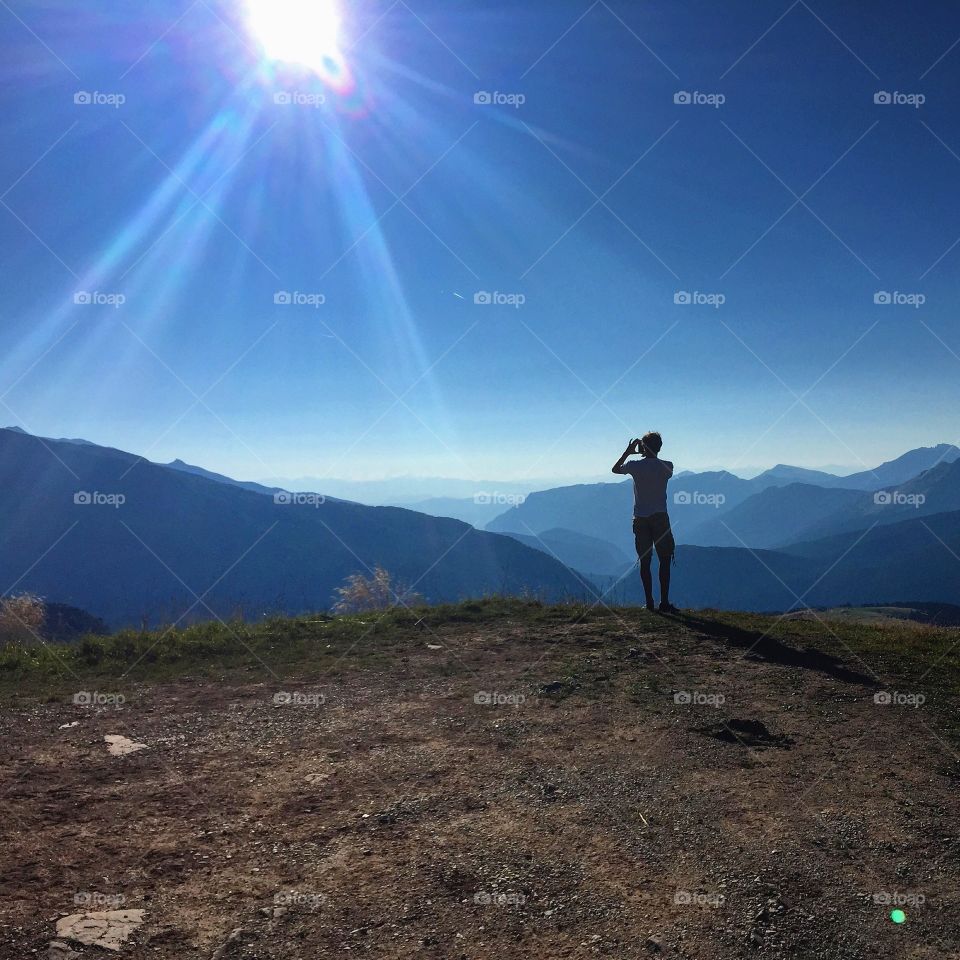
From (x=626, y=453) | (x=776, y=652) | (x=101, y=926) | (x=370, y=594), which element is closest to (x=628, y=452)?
(x=626, y=453)

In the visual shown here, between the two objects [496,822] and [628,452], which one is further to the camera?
[628,452]

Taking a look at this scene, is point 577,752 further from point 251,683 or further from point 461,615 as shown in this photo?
point 461,615

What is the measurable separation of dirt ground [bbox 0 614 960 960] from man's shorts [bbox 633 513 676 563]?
3921 mm

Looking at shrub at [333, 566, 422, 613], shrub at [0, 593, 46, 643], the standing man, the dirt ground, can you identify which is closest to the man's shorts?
the standing man

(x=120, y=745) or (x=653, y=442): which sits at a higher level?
(x=653, y=442)

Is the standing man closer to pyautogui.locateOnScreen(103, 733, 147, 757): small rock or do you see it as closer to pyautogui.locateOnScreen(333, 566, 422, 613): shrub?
pyautogui.locateOnScreen(333, 566, 422, 613): shrub

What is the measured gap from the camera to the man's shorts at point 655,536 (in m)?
11.8

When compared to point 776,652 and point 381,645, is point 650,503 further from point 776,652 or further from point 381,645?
point 381,645

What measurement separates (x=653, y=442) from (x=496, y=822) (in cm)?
863

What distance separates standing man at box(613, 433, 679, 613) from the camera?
1175 cm

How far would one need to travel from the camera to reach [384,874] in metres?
4.02

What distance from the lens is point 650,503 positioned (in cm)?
1177

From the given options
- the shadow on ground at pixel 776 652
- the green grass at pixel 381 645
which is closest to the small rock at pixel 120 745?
the green grass at pixel 381 645

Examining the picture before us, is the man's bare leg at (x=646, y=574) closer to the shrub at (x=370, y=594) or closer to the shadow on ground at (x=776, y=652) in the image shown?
the shadow on ground at (x=776, y=652)
